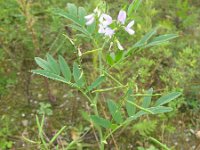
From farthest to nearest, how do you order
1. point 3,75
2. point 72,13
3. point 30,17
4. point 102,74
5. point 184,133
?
point 3,75, point 184,133, point 30,17, point 72,13, point 102,74

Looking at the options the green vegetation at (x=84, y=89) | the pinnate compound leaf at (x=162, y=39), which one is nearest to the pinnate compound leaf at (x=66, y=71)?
the pinnate compound leaf at (x=162, y=39)

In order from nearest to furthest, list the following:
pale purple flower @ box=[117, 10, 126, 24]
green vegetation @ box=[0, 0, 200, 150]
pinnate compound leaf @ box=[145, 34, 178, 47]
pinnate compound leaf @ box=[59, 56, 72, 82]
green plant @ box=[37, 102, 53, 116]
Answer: pale purple flower @ box=[117, 10, 126, 24] → pinnate compound leaf @ box=[145, 34, 178, 47] → pinnate compound leaf @ box=[59, 56, 72, 82] → green vegetation @ box=[0, 0, 200, 150] → green plant @ box=[37, 102, 53, 116]

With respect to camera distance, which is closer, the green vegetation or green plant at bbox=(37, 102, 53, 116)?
the green vegetation

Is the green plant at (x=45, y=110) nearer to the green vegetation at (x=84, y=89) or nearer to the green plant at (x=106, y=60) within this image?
the green vegetation at (x=84, y=89)

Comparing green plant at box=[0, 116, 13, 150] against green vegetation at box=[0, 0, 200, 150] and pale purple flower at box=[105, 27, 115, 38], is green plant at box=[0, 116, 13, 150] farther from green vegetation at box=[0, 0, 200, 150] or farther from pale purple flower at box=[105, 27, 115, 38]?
pale purple flower at box=[105, 27, 115, 38]

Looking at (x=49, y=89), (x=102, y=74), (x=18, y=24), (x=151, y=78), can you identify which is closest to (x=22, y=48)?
(x=18, y=24)

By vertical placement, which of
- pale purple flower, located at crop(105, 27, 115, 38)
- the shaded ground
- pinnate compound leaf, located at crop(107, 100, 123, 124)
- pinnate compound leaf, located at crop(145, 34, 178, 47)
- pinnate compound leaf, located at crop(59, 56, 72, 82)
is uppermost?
pale purple flower, located at crop(105, 27, 115, 38)

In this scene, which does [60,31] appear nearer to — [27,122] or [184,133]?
[27,122]

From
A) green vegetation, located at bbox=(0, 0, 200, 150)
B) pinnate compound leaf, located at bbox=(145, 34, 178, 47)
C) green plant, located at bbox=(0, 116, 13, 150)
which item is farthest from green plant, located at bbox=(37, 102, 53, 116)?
pinnate compound leaf, located at bbox=(145, 34, 178, 47)

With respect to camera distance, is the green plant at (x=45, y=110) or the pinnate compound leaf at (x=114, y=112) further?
the green plant at (x=45, y=110)

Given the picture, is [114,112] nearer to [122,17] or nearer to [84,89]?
[122,17]

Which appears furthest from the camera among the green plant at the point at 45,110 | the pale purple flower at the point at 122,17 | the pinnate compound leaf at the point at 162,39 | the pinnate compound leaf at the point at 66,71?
the green plant at the point at 45,110
